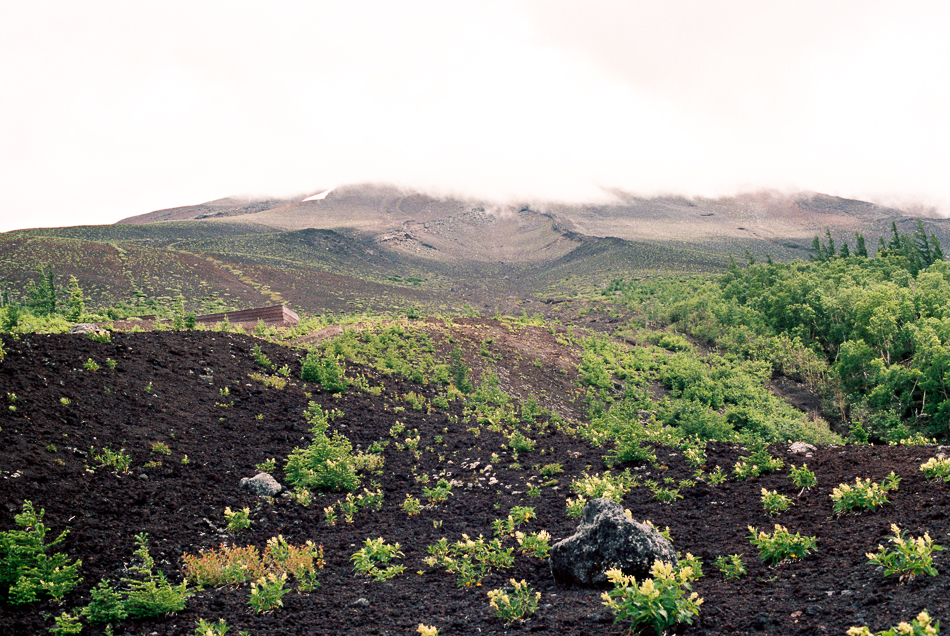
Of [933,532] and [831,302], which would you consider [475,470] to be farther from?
[831,302]

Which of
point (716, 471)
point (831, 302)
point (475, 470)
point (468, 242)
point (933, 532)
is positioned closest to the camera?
point (933, 532)

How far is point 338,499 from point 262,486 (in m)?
1.36

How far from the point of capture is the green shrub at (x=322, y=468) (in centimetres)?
1055

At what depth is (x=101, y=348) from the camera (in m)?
13.0

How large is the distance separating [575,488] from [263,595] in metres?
5.43

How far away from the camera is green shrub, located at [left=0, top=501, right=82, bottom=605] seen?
6273 mm

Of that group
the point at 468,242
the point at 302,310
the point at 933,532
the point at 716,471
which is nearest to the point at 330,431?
the point at 716,471

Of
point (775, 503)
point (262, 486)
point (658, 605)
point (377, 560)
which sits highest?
point (658, 605)

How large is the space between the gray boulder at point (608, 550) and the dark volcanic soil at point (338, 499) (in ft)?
0.77

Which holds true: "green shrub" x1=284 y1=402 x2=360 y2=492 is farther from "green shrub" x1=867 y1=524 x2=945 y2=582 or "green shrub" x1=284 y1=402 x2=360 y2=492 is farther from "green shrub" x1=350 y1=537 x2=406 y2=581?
"green shrub" x1=867 y1=524 x2=945 y2=582

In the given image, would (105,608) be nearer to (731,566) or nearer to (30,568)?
(30,568)

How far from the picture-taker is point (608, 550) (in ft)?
20.6

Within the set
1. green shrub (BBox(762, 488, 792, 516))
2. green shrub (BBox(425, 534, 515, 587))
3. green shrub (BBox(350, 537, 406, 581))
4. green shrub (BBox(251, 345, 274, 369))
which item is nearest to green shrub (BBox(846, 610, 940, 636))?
green shrub (BBox(762, 488, 792, 516))

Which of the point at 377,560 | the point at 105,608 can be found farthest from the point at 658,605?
the point at 105,608
